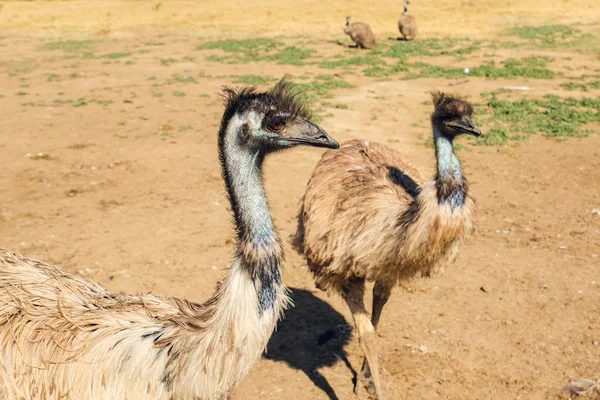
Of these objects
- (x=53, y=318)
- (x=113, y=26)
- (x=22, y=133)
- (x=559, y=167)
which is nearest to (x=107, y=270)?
(x=53, y=318)

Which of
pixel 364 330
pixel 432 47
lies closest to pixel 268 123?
pixel 364 330

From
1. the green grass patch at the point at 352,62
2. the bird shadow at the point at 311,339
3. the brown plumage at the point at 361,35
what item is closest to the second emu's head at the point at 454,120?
the bird shadow at the point at 311,339

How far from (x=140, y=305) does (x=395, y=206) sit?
6.63 ft

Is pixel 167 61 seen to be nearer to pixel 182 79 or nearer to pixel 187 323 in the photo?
pixel 182 79

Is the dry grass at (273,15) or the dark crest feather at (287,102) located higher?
the dark crest feather at (287,102)

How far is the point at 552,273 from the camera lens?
6.17m

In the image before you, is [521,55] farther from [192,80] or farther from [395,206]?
[395,206]

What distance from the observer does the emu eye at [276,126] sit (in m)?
2.83

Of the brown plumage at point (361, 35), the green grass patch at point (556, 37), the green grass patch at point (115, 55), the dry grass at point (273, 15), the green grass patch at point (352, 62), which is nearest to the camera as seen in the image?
the green grass patch at point (352, 62)

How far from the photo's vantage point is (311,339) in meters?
5.42

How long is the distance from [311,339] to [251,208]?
3.00 meters

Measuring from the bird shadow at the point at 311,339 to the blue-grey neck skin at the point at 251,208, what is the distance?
2424mm

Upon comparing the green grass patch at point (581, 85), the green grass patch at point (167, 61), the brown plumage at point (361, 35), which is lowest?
the green grass patch at point (581, 85)

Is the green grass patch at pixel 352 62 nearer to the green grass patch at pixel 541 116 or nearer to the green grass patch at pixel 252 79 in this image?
the green grass patch at pixel 252 79
